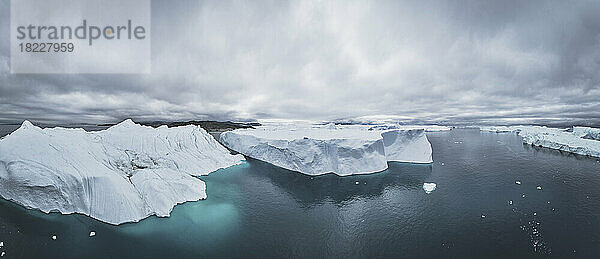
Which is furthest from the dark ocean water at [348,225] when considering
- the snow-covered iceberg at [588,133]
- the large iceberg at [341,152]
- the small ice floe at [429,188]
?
the snow-covered iceberg at [588,133]

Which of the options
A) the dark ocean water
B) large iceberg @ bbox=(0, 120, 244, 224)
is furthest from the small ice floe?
large iceberg @ bbox=(0, 120, 244, 224)

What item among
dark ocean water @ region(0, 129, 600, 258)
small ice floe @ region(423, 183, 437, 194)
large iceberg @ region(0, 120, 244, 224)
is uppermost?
large iceberg @ region(0, 120, 244, 224)

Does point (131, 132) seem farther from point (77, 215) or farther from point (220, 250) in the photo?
point (220, 250)

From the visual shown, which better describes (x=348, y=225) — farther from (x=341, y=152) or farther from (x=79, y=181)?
(x=79, y=181)

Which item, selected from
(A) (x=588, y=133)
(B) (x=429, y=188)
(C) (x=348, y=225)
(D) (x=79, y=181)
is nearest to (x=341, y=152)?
(B) (x=429, y=188)

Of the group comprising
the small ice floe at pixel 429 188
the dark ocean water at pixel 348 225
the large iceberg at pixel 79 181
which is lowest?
the dark ocean water at pixel 348 225

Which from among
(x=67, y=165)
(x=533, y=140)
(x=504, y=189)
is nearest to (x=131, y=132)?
(x=67, y=165)

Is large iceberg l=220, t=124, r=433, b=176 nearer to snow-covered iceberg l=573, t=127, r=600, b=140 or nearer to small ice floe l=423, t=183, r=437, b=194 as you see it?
small ice floe l=423, t=183, r=437, b=194

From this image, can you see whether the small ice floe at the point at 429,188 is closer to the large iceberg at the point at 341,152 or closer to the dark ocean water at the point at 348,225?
the dark ocean water at the point at 348,225
